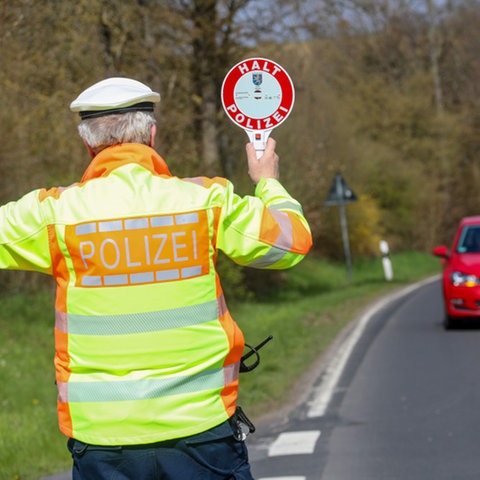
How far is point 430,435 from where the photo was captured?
8.91 meters

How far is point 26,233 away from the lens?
11.1 ft

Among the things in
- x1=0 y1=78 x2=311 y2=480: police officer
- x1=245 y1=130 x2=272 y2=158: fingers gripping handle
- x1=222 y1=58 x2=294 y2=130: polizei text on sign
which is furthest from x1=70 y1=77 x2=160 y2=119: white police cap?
x1=222 y1=58 x2=294 y2=130: polizei text on sign

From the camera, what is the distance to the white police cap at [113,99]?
342cm

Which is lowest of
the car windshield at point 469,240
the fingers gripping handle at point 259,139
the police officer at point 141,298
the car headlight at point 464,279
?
the car headlight at point 464,279

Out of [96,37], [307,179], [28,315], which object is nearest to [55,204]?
[28,315]

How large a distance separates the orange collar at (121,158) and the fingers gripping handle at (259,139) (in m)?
0.46

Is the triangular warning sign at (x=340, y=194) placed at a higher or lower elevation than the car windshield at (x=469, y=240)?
lower

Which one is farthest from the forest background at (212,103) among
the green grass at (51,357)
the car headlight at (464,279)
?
the car headlight at (464,279)

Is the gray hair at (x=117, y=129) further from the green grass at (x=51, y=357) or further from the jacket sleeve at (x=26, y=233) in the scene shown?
the green grass at (x=51, y=357)

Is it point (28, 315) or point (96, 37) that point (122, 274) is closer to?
point (28, 315)

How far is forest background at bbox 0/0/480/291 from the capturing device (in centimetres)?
1797

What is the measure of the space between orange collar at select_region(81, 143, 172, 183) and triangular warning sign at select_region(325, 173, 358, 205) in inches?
1108

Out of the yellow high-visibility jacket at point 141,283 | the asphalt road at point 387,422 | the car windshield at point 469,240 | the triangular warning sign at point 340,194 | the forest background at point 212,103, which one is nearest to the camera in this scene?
the yellow high-visibility jacket at point 141,283

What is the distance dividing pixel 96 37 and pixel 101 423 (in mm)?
17709
